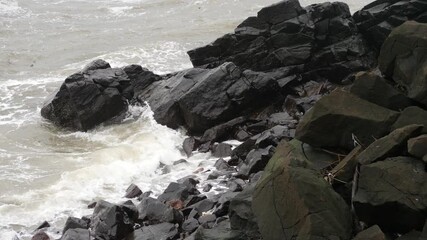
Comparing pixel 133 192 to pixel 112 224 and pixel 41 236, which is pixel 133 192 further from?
pixel 41 236

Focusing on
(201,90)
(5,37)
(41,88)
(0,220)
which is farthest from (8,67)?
(0,220)

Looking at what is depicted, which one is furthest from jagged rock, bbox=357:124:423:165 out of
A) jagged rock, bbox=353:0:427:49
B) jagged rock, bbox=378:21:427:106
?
jagged rock, bbox=353:0:427:49

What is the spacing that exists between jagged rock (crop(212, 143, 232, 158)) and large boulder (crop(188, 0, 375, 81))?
493 cm

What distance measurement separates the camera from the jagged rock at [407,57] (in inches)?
358

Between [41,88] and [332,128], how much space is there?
15.6m

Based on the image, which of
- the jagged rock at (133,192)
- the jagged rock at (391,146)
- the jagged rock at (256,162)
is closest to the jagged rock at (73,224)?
the jagged rock at (133,192)

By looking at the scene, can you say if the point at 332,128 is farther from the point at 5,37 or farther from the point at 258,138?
the point at 5,37

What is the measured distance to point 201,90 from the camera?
1586 centimetres

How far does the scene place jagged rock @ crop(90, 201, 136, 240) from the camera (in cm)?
980

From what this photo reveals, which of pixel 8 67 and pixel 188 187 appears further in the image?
pixel 8 67

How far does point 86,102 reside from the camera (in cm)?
1730

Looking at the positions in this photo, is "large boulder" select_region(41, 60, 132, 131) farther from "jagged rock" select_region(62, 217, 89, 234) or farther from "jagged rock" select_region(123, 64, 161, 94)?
"jagged rock" select_region(62, 217, 89, 234)

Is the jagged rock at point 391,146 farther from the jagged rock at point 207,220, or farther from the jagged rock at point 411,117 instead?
the jagged rock at point 207,220

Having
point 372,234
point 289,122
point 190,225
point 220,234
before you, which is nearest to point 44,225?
point 190,225
